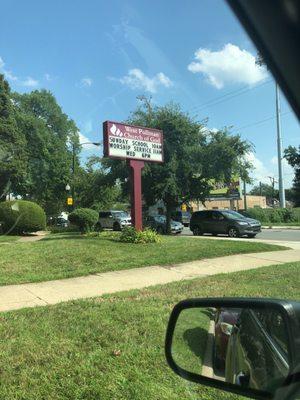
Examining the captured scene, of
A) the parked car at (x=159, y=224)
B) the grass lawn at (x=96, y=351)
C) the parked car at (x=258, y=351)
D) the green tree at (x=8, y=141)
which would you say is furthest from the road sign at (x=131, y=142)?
the green tree at (x=8, y=141)

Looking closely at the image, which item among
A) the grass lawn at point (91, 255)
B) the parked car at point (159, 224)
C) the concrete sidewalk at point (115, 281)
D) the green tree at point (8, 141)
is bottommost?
the concrete sidewalk at point (115, 281)

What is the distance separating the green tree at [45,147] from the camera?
59.9 meters

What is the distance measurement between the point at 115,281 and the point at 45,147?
171 feet

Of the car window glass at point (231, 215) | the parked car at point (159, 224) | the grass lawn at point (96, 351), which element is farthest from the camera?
the parked car at point (159, 224)

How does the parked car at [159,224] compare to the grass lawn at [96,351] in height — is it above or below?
above

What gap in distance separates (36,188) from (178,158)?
33.6m

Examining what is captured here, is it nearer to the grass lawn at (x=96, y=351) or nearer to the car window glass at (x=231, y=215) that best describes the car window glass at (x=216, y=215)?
the car window glass at (x=231, y=215)

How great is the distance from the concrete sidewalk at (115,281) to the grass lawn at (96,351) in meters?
0.85

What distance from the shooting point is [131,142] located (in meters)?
18.2

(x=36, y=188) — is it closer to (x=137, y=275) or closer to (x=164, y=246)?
(x=164, y=246)

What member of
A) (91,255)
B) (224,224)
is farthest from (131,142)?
(224,224)

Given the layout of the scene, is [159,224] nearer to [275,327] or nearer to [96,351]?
[96,351]

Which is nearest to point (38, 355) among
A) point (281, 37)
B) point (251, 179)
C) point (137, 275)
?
point (281, 37)

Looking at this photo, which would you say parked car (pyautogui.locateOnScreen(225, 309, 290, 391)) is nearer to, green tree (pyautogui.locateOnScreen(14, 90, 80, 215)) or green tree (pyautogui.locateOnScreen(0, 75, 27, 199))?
green tree (pyautogui.locateOnScreen(0, 75, 27, 199))
